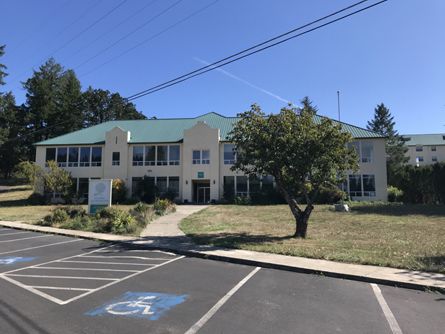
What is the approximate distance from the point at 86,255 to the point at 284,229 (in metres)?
9.22

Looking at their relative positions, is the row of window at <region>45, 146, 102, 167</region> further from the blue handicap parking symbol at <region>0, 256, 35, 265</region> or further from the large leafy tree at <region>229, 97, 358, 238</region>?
the blue handicap parking symbol at <region>0, 256, 35, 265</region>

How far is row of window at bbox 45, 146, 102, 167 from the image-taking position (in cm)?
4169

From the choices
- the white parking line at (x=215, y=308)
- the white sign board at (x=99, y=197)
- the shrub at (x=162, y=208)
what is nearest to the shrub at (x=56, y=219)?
the white sign board at (x=99, y=197)

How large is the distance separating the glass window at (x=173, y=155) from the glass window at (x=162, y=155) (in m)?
0.41

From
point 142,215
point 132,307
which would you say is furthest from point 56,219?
point 132,307

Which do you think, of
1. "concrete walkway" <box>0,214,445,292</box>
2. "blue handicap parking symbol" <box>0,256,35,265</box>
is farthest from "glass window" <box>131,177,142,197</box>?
"blue handicap parking symbol" <box>0,256,35,265</box>

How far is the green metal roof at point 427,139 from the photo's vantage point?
98.9 metres

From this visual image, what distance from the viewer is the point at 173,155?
40500mm

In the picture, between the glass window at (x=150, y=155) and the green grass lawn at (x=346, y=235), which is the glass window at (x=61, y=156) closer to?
the glass window at (x=150, y=155)

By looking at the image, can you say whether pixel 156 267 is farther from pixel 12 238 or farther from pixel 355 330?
pixel 12 238

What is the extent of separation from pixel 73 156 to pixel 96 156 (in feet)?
8.21

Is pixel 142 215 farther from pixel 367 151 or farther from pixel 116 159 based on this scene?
pixel 367 151

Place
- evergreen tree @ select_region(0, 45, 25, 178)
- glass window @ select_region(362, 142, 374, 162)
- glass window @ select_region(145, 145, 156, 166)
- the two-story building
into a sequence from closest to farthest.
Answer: the two-story building < glass window @ select_region(362, 142, 374, 162) < glass window @ select_region(145, 145, 156, 166) < evergreen tree @ select_region(0, 45, 25, 178)

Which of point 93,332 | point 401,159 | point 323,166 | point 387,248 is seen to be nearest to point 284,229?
point 323,166
